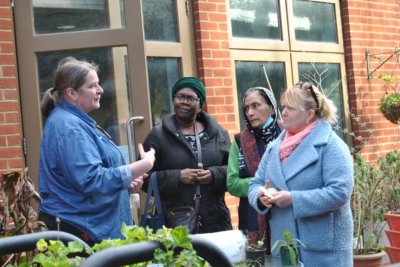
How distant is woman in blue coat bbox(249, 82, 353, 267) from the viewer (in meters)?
3.83

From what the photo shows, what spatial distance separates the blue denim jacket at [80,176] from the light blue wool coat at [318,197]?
0.81m

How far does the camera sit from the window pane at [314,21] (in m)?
7.36

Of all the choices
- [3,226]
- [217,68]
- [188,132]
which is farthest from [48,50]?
[3,226]

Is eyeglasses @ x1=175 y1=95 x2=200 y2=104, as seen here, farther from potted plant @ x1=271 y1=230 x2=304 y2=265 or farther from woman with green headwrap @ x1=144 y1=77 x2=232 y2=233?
potted plant @ x1=271 y1=230 x2=304 y2=265

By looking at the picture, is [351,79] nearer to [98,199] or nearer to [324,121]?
[324,121]

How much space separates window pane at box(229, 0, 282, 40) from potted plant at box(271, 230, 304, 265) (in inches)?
126

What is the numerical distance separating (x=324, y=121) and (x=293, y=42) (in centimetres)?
328

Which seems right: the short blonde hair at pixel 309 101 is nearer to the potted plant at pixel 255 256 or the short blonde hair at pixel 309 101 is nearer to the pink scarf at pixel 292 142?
the pink scarf at pixel 292 142

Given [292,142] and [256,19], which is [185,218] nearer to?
[292,142]

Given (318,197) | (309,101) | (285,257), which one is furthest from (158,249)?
(309,101)

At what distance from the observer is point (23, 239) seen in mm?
2152

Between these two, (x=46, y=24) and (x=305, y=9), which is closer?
(x=46, y=24)

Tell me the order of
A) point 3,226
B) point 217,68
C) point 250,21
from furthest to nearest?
point 250,21, point 217,68, point 3,226

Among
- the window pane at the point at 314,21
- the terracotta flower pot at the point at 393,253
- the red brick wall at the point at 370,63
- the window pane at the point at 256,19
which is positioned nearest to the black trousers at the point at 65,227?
the terracotta flower pot at the point at 393,253
